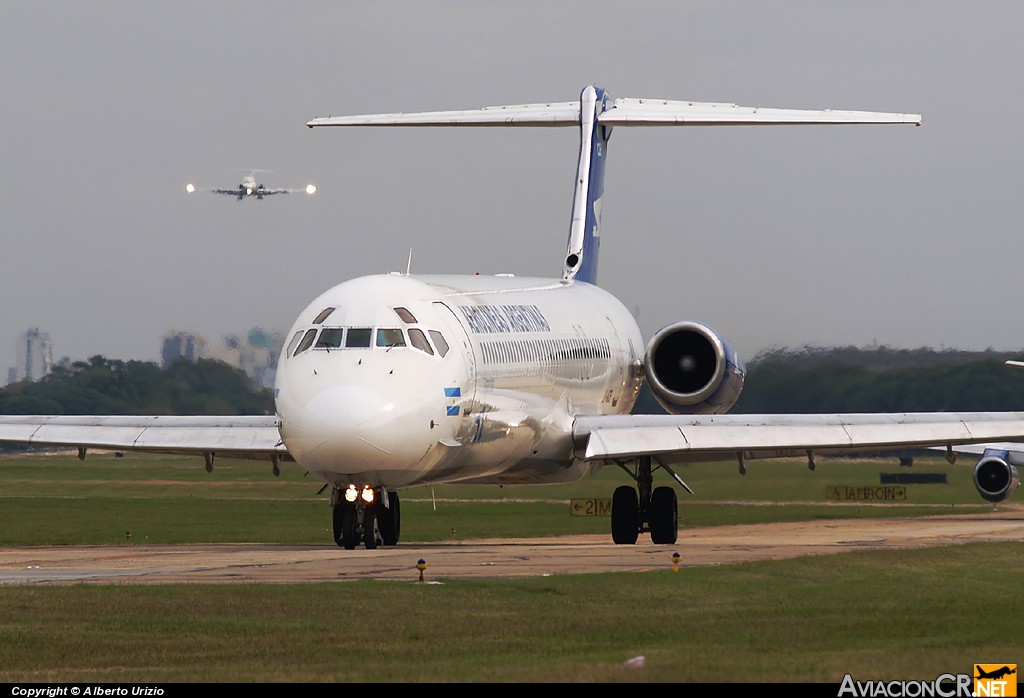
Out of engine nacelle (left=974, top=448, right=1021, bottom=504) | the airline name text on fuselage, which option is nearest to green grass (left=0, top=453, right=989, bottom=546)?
engine nacelle (left=974, top=448, right=1021, bottom=504)

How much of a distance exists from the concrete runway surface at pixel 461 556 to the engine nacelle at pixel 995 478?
26.3 feet

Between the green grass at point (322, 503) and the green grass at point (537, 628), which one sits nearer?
the green grass at point (537, 628)

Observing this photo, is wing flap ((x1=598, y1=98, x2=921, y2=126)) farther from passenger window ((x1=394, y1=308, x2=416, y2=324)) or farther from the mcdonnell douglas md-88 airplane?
passenger window ((x1=394, y1=308, x2=416, y2=324))

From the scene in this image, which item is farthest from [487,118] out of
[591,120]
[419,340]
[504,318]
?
[419,340]

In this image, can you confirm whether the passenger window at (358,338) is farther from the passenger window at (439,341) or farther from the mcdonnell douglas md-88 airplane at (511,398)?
the passenger window at (439,341)

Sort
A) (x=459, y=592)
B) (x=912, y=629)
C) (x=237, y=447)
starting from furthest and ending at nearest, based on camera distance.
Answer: (x=237, y=447), (x=459, y=592), (x=912, y=629)

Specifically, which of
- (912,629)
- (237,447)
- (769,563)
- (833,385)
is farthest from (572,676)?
(833,385)

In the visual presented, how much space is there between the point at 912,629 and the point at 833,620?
862 mm

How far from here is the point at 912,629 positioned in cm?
1595

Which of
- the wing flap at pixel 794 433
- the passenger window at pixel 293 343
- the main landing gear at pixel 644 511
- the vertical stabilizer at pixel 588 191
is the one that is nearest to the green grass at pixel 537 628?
the passenger window at pixel 293 343

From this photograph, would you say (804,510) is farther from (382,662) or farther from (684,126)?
(382,662)

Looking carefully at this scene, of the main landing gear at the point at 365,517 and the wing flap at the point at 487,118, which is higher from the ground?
the wing flap at the point at 487,118

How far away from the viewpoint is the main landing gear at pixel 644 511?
30.7 m

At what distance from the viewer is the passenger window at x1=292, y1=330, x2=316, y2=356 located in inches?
958
